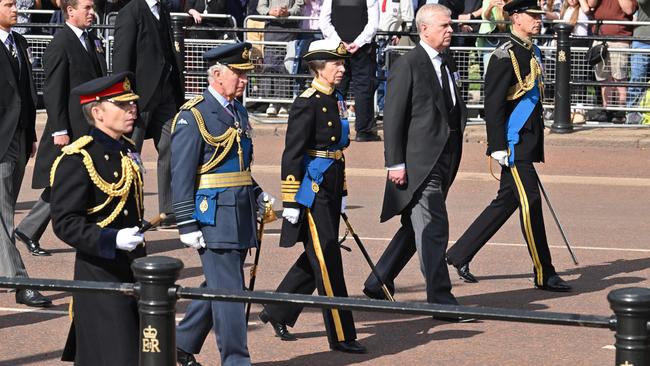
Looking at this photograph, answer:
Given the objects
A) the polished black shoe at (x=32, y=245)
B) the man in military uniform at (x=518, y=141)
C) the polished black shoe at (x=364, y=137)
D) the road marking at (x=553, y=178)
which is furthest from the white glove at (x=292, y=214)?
the polished black shoe at (x=364, y=137)

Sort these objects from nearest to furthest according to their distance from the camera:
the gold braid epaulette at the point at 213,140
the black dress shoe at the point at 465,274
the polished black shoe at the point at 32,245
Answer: the gold braid epaulette at the point at 213,140 < the black dress shoe at the point at 465,274 < the polished black shoe at the point at 32,245

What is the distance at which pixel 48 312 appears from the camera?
9.46m

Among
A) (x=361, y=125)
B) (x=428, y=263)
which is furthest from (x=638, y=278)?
(x=361, y=125)

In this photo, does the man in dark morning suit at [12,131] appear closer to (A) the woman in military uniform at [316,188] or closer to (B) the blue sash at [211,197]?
(A) the woman in military uniform at [316,188]

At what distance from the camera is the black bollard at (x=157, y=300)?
574 centimetres

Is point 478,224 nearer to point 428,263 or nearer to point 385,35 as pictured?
point 428,263

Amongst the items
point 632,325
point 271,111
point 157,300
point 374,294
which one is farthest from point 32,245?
point 271,111

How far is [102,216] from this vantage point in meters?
6.82

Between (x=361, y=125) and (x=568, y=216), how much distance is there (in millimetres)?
4594

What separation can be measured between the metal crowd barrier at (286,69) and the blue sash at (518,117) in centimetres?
662

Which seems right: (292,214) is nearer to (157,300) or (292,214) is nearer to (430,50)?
(430,50)

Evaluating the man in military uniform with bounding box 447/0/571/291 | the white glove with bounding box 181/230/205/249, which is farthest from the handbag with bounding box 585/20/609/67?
the white glove with bounding box 181/230/205/249

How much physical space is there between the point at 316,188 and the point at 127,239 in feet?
7.19

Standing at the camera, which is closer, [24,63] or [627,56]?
[24,63]
